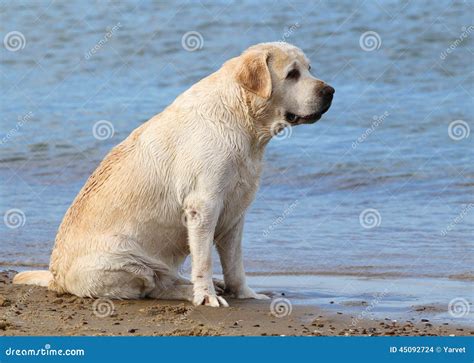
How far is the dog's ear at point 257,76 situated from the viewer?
25.0 ft

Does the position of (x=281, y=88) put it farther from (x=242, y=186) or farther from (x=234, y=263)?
(x=234, y=263)

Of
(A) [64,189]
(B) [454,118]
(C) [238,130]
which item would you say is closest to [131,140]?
(C) [238,130]

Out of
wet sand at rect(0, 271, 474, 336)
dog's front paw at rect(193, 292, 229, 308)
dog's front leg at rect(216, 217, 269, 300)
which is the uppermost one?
dog's front leg at rect(216, 217, 269, 300)

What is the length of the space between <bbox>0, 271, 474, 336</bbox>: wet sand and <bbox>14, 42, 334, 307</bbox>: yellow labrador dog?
7.9 inches

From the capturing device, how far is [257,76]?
25.1 feet

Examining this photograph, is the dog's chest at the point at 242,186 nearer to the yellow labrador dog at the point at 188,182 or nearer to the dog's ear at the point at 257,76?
the yellow labrador dog at the point at 188,182

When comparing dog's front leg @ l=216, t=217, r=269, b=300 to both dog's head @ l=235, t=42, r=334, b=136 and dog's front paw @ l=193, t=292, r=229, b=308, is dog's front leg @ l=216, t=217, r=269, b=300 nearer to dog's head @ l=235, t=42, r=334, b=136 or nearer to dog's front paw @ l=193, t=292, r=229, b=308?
dog's front paw @ l=193, t=292, r=229, b=308

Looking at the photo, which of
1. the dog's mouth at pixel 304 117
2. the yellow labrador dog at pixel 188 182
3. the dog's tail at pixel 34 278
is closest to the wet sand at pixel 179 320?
the yellow labrador dog at pixel 188 182

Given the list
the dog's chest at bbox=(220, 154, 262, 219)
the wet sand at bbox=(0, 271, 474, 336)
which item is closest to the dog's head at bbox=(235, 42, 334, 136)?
the dog's chest at bbox=(220, 154, 262, 219)

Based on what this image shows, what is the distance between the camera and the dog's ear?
7.63 metres

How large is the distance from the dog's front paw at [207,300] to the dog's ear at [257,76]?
153 centimetres

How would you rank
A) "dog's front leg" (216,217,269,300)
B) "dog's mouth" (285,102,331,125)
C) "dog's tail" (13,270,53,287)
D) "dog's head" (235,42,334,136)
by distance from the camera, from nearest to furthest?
"dog's head" (235,42,334,136), "dog's mouth" (285,102,331,125), "dog's front leg" (216,217,269,300), "dog's tail" (13,270,53,287)

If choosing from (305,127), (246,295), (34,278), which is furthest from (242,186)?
(305,127)

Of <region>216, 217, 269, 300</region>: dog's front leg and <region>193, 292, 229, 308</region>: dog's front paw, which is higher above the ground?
<region>216, 217, 269, 300</region>: dog's front leg
